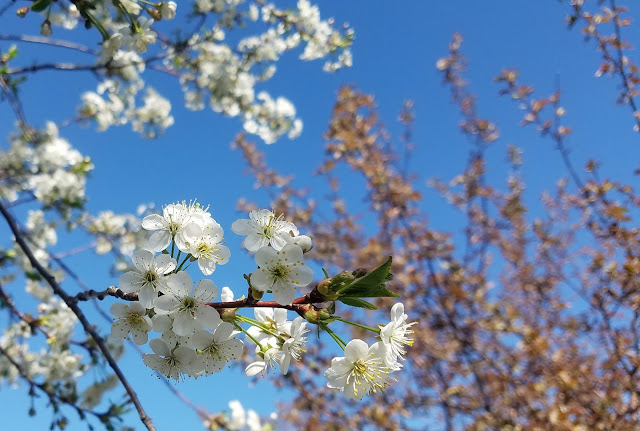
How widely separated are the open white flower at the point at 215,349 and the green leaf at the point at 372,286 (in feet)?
0.96

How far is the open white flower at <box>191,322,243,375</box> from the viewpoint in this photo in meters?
1.07

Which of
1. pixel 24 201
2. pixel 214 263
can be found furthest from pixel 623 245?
pixel 24 201

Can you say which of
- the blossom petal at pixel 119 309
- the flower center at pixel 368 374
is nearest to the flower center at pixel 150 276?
the blossom petal at pixel 119 309

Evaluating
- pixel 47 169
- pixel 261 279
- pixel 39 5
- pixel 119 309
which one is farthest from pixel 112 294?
pixel 47 169

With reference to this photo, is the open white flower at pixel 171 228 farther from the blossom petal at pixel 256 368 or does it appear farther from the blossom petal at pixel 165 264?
the blossom petal at pixel 256 368

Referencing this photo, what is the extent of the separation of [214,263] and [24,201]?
2.56m

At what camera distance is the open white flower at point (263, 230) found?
1.18 metres

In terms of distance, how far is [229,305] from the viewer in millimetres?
1074

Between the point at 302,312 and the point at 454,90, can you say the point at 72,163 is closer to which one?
the point at 454,90

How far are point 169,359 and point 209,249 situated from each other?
29 cm

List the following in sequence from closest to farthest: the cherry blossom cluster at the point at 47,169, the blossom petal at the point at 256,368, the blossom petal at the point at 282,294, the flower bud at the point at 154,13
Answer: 1. the blossom petal at the point at 282,294
2. the blossom petal at the point at 256,368
3. the flower bud at the point at 154,13
4. the cherry blossom cluster at the point at 47,169

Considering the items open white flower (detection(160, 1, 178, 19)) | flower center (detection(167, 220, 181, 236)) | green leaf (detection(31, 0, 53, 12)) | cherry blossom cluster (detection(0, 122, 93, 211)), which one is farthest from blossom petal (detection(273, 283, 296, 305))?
cherry blossom cluster (detection(0, 122, 93, 211))

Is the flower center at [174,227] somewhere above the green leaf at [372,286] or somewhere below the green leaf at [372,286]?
above

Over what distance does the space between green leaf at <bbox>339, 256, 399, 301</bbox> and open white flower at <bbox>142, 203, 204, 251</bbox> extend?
0.43 meters
